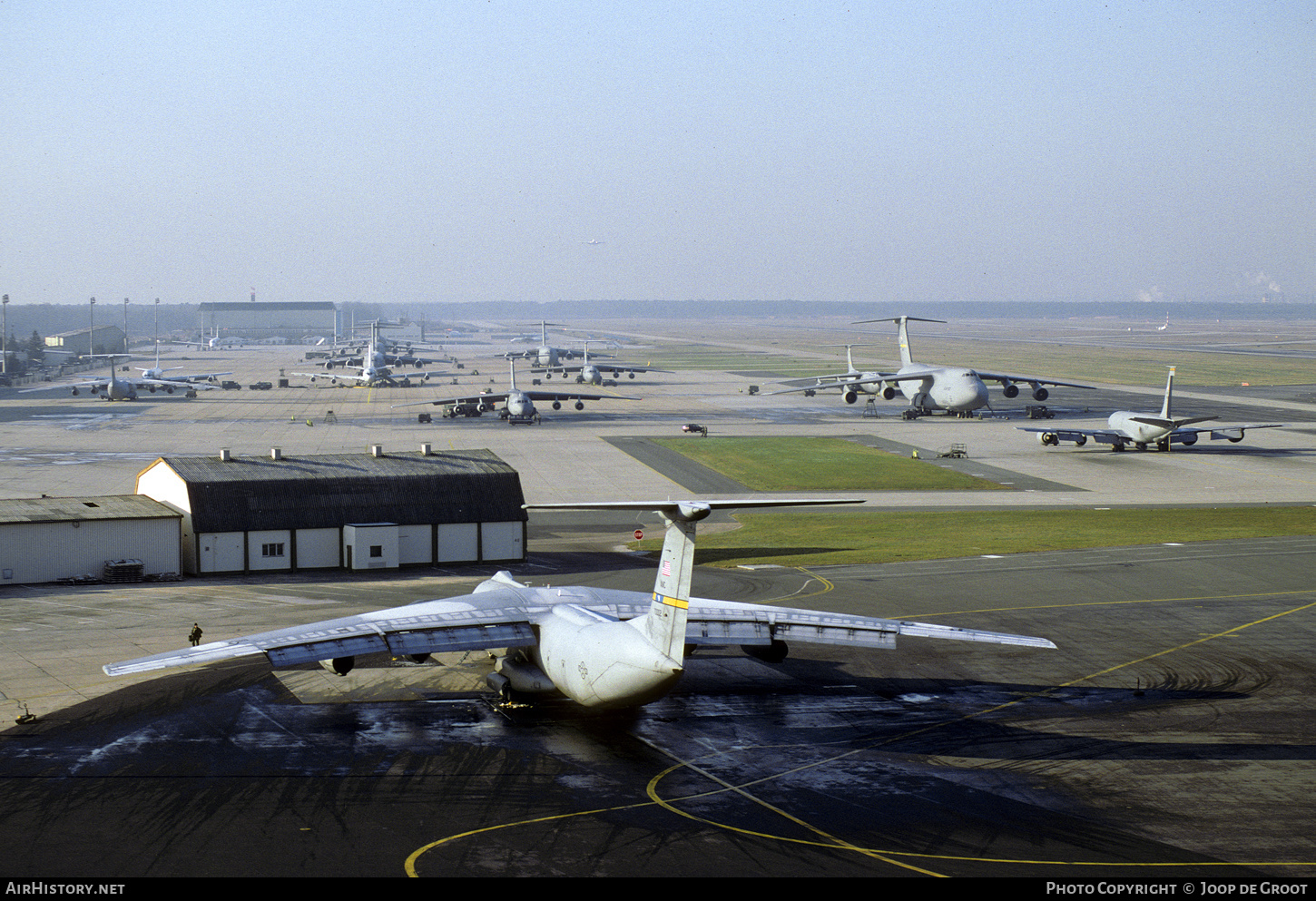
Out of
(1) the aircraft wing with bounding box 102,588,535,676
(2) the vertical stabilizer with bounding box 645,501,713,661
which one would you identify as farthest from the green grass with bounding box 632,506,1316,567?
(2) the vertical stabilizer with bounding box 645,501,713,661

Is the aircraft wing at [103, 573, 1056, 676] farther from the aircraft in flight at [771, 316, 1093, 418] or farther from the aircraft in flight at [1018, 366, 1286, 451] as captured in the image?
the aircraft in flight at [771, 316, 1093, 418]

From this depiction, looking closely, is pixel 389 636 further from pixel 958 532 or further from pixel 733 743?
pixel 958 532

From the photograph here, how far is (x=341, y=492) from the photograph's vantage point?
2704 inches

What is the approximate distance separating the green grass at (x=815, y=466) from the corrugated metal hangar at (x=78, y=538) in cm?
4538

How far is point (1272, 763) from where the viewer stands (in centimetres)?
3519

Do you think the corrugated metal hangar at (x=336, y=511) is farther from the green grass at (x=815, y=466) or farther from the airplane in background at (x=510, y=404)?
the airplane in background at (x=510, y=404)

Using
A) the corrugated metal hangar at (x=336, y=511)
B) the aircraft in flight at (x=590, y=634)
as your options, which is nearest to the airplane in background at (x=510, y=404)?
the corrugated metal hangar at (x=336, y=511)

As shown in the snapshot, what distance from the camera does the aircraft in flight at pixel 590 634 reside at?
31656 millimetres

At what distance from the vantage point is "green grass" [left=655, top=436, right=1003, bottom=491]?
97688 mm

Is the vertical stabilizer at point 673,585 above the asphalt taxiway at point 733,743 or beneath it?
above

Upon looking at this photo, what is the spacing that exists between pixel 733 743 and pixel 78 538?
41.6m

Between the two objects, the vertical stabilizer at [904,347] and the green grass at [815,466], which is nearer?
the green grass at [815,466]

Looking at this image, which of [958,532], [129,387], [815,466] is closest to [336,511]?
[958,532]
